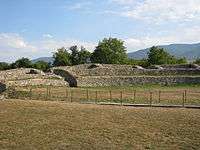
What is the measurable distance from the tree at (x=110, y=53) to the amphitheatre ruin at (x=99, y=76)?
37.3 meters

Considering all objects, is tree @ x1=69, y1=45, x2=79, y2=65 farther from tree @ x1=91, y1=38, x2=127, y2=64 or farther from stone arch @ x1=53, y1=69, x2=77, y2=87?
stone arch @ x1=53, y1=69, x2=77, y2=87

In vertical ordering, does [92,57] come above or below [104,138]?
above

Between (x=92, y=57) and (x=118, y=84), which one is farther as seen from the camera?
(x=92, y=57)

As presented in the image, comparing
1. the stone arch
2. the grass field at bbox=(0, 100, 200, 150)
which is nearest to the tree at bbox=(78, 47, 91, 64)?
the stone arch

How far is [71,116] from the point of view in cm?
2547

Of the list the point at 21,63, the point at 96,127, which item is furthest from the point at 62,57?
the point at 96,127

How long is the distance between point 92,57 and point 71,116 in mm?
76179

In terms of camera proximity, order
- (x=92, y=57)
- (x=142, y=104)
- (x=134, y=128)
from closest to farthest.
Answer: (x=134, y=128) → (x=142, y=104) → (x=92, y=57)

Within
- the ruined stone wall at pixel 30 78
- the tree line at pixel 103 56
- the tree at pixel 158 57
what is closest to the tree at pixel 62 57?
the tree line at pixel 103 56

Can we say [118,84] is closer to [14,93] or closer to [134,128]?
[14,93]

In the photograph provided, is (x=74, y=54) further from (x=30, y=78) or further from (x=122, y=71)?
(x=30, y=78)

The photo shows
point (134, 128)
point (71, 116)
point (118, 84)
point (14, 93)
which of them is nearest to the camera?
point (134, 128)

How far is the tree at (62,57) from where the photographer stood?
9688 cm

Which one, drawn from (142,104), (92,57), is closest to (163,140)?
(142,104)
